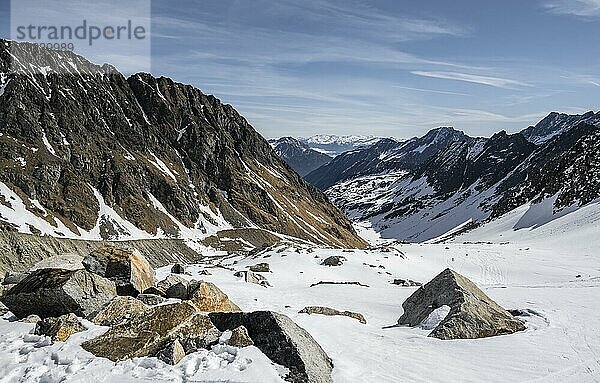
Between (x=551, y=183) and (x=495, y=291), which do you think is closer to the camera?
(x=495, y=291)

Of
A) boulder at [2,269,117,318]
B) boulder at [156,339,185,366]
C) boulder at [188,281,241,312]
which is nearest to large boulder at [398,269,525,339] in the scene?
boulder at [188,281,241,312]

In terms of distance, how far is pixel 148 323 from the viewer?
11.2 meters

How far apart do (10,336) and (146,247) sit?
105477 mm

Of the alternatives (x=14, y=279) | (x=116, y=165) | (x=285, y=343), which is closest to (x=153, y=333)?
(x=285, y=343)

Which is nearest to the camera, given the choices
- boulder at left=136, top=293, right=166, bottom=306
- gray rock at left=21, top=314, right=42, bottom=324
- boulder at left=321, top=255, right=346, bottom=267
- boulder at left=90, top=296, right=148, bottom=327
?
boulder at left=90, top=296, right=148, bottom=327

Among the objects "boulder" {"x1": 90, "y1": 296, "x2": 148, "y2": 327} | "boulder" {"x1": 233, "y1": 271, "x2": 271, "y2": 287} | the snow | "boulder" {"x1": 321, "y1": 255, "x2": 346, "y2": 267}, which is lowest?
"boulder" {"x1": 321, "y1": 255, "x2": 346, "y2": 267}

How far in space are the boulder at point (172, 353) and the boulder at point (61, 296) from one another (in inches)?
133

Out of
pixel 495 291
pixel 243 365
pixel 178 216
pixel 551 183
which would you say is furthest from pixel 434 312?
pixel 178 216

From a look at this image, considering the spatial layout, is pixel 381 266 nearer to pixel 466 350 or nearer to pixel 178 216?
pixel 466 350

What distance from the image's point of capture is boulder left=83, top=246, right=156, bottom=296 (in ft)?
48.8

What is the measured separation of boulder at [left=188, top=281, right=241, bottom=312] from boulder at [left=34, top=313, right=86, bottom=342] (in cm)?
365

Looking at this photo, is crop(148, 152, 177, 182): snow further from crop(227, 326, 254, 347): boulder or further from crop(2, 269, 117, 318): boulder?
Answer: crop(227, 326, 254, 347): boulder

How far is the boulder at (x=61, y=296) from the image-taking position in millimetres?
12180

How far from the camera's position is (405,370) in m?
10.8
